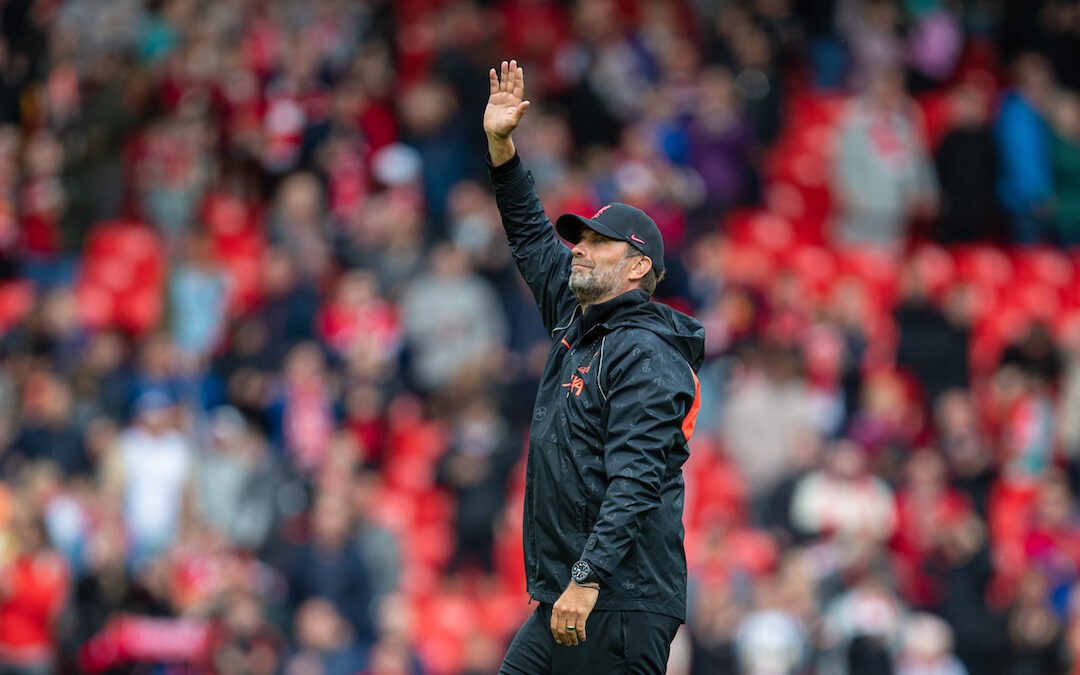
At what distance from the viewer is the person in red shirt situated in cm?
1190

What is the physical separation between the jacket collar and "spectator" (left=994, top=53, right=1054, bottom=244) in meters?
11.4

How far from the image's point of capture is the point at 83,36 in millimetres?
16391

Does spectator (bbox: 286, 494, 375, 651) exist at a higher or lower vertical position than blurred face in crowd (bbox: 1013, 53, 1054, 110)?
lower

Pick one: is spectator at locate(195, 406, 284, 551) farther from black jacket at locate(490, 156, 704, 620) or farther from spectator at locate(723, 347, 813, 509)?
black jacket at locate(490, 156, 704, 620)

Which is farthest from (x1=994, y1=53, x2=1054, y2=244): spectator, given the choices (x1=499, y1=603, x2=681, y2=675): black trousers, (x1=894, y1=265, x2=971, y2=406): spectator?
(x1=499, y1=603, x2=681, y2=675): black trousers

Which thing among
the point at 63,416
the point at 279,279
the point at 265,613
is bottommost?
the point at 265,613

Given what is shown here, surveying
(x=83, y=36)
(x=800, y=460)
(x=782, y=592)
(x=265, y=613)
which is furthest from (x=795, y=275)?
(x=83, y=36)

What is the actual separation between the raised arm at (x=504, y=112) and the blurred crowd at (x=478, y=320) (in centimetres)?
642

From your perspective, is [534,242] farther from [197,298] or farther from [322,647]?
[197,298]

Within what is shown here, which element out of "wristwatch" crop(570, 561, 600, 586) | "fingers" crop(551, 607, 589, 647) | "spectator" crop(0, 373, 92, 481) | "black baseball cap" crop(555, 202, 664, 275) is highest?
"black baseball cap" crop(555, 202, 664, 275)

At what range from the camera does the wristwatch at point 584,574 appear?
5.07 meters

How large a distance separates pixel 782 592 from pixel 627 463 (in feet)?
22.6

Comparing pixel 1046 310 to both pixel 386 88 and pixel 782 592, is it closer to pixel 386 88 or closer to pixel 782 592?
pixel 782 592

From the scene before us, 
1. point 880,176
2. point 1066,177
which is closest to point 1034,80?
point 1066,177
